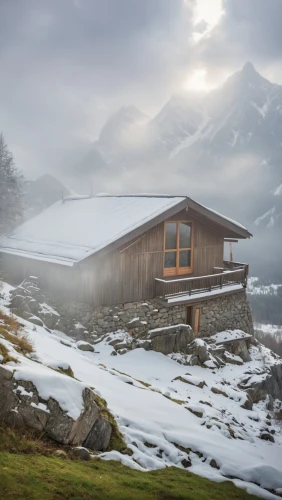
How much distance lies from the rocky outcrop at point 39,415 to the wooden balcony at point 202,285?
12.2m

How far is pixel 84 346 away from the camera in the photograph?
15.6 meters

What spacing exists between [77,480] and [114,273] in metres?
12.9

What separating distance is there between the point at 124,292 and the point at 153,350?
313 cm

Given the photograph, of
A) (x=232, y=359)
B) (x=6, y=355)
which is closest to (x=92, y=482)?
(x=6, y=355)

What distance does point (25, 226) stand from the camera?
26484 millimetres

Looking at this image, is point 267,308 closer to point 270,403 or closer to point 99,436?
point 270,403

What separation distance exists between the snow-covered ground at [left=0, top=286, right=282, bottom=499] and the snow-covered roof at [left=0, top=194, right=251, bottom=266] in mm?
4356

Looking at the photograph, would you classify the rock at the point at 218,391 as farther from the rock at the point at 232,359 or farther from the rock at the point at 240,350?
the rock at the point at 240,350

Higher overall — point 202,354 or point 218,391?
point 202,354

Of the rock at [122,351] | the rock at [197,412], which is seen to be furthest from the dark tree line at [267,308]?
the rock at [197,412]

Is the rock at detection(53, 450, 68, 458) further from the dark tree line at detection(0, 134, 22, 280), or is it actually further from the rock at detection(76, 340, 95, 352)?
the dark tree line at detection(0, 134, 22, 280)

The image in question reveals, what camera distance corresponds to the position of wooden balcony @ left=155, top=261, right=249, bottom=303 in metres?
19.4

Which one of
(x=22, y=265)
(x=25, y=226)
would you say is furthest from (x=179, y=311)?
(x=25, y=226)

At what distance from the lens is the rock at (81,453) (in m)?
6.64
